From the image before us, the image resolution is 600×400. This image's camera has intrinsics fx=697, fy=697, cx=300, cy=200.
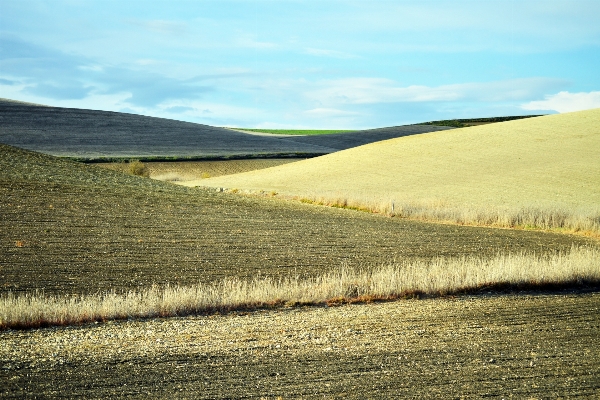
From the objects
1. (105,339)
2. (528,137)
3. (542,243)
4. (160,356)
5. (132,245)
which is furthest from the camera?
(528,137)

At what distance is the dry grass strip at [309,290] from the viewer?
43.2 ft

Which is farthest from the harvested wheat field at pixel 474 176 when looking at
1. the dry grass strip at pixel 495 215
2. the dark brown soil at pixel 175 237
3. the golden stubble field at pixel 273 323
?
the golden stubble field at pixel 273 323

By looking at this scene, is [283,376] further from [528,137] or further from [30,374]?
[528,137]

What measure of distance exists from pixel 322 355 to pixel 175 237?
41.0 feet

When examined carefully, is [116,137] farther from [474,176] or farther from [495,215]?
[495,215]

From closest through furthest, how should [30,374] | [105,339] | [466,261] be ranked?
[30,374], [105,339], [466,261]

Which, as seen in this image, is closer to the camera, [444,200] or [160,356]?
[160,356]

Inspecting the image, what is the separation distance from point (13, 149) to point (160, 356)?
31797 mm

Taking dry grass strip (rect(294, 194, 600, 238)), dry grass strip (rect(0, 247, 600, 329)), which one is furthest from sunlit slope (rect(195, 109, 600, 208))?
dry grass strip (rect(0, 247, 600, 329))

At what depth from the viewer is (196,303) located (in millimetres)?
14078

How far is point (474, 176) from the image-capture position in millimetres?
42875

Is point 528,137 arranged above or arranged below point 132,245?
above

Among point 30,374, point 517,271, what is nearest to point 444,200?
point 517,271

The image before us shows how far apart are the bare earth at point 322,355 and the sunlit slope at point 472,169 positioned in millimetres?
20450
